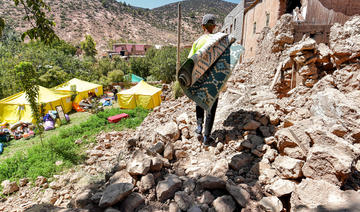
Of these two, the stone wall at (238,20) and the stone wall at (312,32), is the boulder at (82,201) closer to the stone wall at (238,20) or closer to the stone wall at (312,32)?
the stone wall at (312,32)

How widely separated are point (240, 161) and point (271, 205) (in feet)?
1.82

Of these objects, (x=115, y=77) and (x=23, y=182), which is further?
(x=115, y=77)

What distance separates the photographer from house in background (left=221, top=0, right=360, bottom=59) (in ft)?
14.4

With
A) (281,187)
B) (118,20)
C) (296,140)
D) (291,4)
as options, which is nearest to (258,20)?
(291,4)

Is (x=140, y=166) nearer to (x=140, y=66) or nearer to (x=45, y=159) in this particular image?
(x=45, y=159)

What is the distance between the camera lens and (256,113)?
2.37m

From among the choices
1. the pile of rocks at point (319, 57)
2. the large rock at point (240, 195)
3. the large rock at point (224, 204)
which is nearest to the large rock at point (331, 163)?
the large rock at point (240, 195)

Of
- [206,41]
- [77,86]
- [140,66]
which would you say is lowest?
[77,86]

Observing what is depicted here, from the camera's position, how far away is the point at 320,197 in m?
1.07

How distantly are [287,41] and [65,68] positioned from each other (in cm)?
1906

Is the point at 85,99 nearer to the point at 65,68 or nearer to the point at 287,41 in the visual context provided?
the point at 65,68

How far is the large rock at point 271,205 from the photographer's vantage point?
1162 mm

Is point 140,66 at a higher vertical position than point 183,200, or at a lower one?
higher

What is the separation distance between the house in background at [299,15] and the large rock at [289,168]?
150 inches
